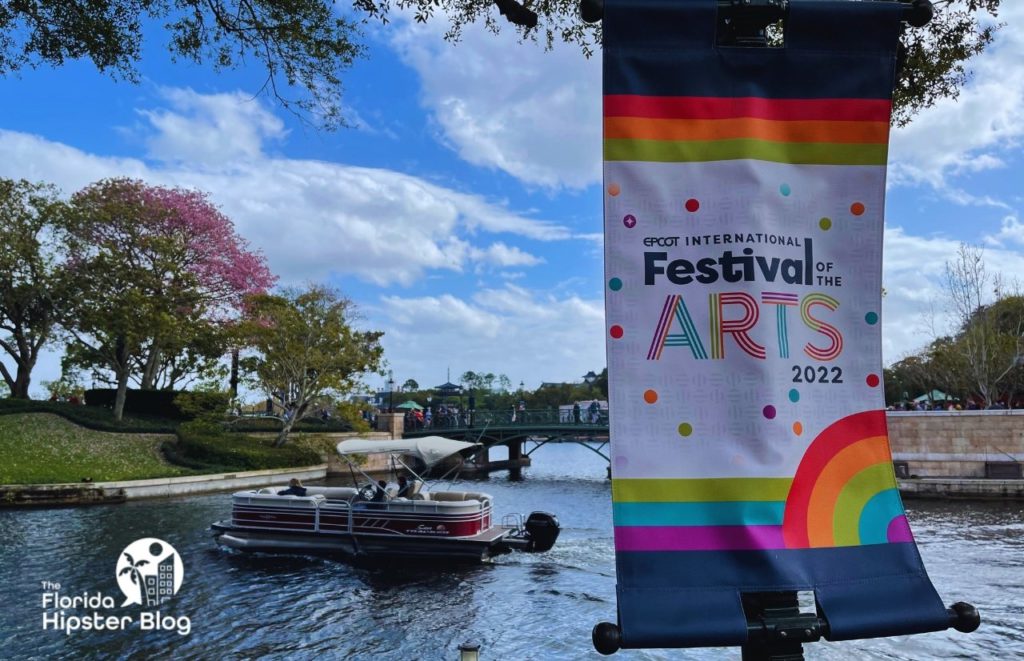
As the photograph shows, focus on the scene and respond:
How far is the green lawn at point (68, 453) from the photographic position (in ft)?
90.4

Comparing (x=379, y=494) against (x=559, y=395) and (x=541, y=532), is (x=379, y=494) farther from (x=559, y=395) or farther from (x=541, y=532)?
(x=559, y=395)

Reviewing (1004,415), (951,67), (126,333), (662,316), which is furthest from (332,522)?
(1004,415)

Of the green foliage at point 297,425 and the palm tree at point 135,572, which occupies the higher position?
the green foliage at point 297,425

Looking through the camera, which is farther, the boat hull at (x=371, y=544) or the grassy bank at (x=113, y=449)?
the grassy bank at (x=113, y=449)

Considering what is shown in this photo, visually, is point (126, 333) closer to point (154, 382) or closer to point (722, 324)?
point (154, 382)

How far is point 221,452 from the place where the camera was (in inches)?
1337

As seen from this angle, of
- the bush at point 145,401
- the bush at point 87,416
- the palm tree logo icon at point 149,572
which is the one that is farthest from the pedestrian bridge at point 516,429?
the palm tree logo icon at point 149,572

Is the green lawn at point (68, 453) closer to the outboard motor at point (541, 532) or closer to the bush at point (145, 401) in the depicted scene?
the bush at point (145, 401)

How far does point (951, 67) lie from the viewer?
299 inches

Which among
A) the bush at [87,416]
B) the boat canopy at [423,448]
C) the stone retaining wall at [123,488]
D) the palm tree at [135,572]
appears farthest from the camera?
the bush at [87,416]

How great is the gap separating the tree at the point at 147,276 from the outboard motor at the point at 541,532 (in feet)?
80.0

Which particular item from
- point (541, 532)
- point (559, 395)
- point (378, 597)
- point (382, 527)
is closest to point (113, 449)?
point (382, 527)

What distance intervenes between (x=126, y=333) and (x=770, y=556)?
38.0 metres

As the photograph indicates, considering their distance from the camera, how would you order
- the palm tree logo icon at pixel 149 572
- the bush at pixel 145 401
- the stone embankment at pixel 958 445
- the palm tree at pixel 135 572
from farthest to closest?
the bush at pixel 145 401, the stone embankment at pixel 958 445, the palm tree at pixel 135 572, the palm tree logo icon at pixel 149 572
